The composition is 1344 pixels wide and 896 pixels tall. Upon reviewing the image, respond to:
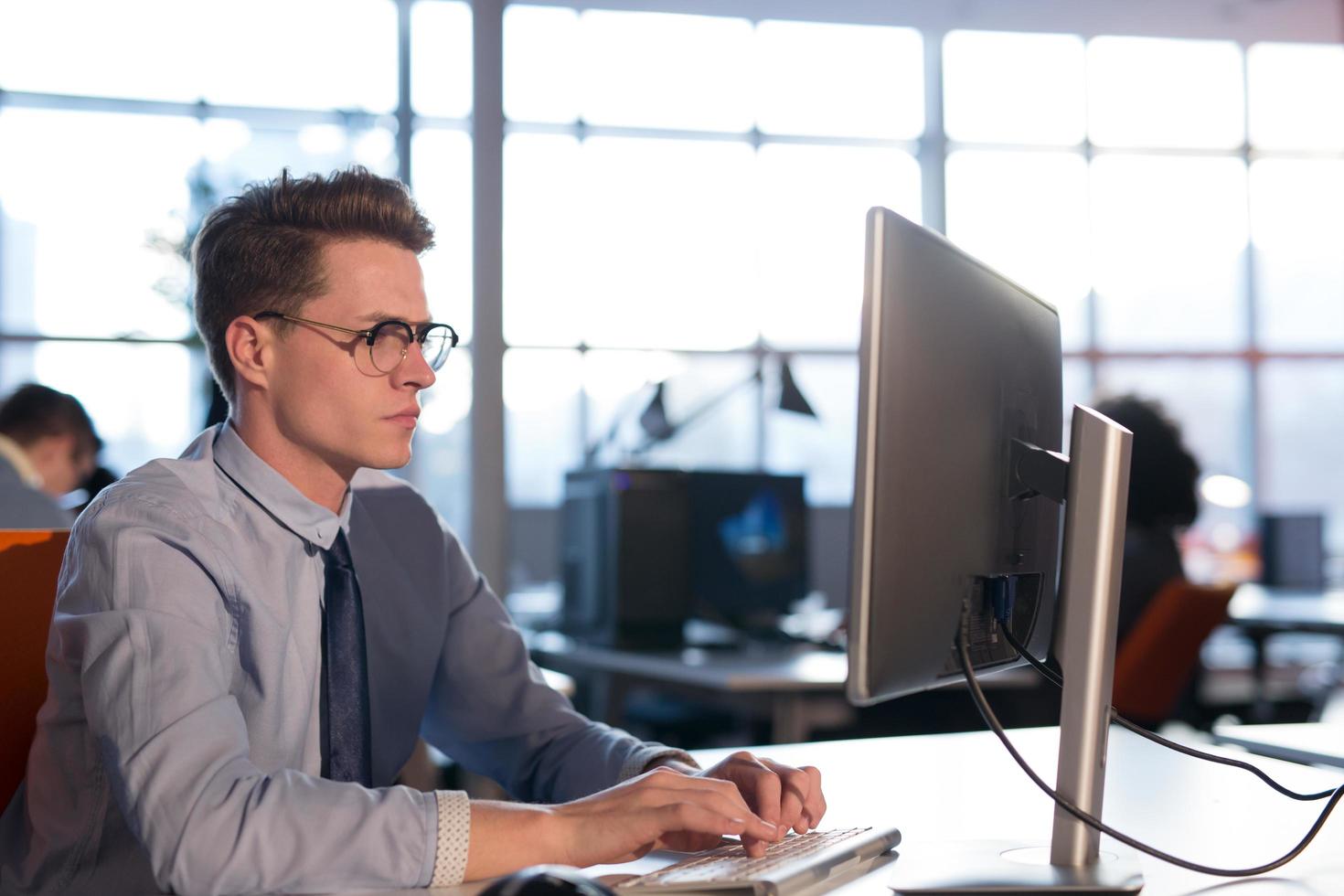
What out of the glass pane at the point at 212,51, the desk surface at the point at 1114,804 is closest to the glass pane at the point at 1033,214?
the glass pane at the point at 212,51

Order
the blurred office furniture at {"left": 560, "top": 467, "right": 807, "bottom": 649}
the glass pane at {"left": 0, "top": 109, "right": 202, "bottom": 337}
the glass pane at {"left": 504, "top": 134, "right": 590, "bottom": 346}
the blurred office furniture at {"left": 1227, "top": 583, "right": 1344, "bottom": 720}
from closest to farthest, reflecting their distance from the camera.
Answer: the blurred office furniture at {"left": 560, "top": 467, "right": 807, "bottom": 649} → the blurred office furniture at {"left": 1227, "top": 583, "right": 1344, "bottom": 720} → the glass pane at {"left": 0, "top": 109, "right": 202, "bottom": 337} → the glass pane at {"left": 504, "top": 134, "right": 590, "bottom": 346}

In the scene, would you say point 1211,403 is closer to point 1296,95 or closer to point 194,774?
point 1296,95

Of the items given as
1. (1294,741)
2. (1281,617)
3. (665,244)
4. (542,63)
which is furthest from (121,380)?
(1294,741)

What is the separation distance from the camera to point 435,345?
1376 millimetres

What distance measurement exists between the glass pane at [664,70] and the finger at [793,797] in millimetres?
6571

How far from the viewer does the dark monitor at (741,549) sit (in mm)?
3516

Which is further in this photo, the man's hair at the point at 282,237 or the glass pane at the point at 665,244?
the glass pane at the point at 665,244

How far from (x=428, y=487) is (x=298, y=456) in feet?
18.6

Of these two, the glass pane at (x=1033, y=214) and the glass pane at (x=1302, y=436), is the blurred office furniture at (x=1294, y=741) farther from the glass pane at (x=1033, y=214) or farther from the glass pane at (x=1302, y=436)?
the glass pane at (x=1302, y=436)

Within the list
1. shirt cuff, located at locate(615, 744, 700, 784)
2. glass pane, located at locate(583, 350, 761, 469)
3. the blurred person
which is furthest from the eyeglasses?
glass pane, located at locate(583, 350, 761, 469)

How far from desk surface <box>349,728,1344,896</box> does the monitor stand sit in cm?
6

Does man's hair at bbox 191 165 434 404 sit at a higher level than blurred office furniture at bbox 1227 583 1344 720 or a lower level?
higher

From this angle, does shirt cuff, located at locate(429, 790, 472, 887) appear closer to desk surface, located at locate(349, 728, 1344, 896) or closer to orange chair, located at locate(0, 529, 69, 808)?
desk surface, located at locate(349, 728, 1344, 896)

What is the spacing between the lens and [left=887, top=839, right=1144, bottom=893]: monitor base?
89 centimetres
